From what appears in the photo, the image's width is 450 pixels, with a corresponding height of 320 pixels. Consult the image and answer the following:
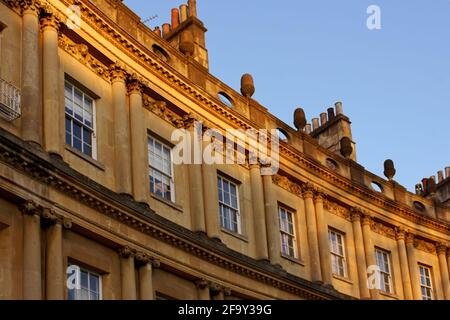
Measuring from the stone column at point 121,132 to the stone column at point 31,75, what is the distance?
307cm

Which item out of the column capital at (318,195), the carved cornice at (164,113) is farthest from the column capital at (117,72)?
Result: the column capital at (318,195)

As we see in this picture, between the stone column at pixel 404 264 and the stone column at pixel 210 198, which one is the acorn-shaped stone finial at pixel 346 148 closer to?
the stone column at pixel 404 264

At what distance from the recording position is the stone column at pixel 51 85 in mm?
23781

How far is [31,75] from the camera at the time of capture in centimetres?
2384

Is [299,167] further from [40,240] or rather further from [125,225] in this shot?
[40,240]

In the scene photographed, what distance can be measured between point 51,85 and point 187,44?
783cm

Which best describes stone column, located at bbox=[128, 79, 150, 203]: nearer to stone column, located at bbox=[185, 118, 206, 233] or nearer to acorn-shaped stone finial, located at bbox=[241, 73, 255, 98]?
stone column, located at bbox=[185, 118, 206, 233]

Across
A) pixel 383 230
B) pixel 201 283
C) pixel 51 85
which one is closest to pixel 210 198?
pixel 201 283

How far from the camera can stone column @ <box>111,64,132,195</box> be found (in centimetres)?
2616

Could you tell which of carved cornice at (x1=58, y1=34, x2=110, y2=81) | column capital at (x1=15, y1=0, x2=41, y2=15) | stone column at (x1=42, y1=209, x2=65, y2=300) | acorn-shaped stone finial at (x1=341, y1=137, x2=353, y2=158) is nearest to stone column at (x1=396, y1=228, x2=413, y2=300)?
acorn-shaped stone finial at (x1=341, y1=137, x2=353, y2=158)

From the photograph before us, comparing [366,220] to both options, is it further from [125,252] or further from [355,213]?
[125,252]

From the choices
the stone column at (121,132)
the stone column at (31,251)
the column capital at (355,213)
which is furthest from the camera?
the column capital at (355,213)

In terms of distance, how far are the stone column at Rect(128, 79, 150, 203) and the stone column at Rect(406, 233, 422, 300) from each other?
13.8 metres
